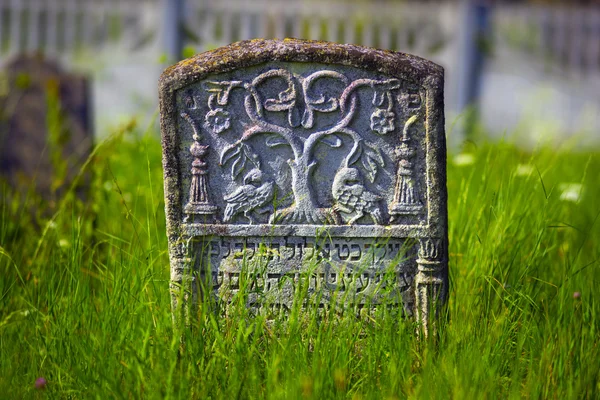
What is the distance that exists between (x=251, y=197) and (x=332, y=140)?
0.35 m

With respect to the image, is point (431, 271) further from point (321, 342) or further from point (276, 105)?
point (276, 105)

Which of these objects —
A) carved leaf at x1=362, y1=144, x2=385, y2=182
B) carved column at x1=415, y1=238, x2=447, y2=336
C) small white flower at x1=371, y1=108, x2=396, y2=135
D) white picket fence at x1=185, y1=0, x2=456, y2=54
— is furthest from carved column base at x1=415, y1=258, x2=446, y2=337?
white picket fence at x1=185, y1=0, x2=456, y2=54

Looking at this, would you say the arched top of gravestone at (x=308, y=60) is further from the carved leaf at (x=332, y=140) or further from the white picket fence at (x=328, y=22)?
the white picket fence at (x=328, y=22)

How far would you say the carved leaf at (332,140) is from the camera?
254cm

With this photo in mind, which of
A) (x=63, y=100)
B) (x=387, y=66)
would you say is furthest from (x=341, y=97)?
(x=63, y=100)

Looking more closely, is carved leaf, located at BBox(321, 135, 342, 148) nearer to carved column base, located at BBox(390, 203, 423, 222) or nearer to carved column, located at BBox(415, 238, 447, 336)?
carved column base, located at BBox(390, 203, 423, 222)

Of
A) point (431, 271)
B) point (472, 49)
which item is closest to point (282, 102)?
Answer: point (431, 271)

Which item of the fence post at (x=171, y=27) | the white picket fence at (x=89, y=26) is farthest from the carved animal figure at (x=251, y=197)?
the white picket fence at (x=89, y=26)

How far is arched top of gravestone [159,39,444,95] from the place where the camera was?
2461 mm

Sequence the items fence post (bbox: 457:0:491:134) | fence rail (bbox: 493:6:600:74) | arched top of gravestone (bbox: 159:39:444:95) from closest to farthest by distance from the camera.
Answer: arched top of gravestone (bbox: 159:39:444:95)
fence post (bbox: 457:0:491:134)
fence rail (bbox: 493:6:600:74)

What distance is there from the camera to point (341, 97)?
8.23ft

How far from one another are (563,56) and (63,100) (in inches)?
233

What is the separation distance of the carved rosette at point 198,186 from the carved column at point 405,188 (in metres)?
0.65

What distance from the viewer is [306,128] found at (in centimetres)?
254
